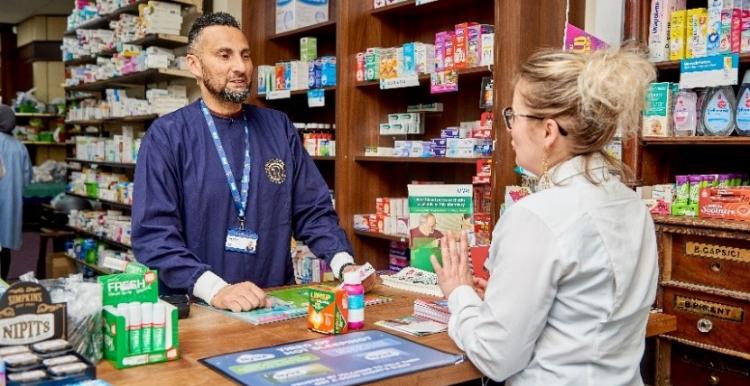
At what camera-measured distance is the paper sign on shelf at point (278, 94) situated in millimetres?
5111

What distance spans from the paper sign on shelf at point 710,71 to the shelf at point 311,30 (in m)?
2.44

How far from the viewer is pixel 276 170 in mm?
2881

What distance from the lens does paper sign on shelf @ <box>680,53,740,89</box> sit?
2.82 m

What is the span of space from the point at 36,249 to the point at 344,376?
1084 cm

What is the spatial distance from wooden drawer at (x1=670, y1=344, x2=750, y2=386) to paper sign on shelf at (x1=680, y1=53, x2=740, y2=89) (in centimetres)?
110

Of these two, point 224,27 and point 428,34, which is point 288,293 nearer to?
point 224,27

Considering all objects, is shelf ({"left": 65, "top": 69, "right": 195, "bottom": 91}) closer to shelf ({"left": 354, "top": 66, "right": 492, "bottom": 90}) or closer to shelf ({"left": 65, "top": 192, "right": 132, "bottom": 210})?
shelf ({"left": 65, "top": 192, "right": 132, "bottom": 210})

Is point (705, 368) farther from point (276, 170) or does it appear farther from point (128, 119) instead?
point (128, 119)

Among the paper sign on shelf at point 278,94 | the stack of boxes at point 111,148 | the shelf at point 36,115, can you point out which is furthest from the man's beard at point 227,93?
the shelf at point 36,115

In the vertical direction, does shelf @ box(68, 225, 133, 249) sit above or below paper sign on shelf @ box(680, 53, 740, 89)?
below

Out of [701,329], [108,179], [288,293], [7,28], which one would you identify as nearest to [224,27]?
[288,293]

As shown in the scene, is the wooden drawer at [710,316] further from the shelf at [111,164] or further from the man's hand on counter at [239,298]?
the shelf at [111,164]

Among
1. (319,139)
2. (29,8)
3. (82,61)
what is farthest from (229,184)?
(29,8)

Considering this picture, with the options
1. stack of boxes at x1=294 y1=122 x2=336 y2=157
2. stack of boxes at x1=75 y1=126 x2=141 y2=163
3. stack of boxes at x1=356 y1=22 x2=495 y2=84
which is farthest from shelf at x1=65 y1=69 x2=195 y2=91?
stack of boxes at x1=356 y1=22 x2=495 y2=84
